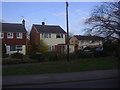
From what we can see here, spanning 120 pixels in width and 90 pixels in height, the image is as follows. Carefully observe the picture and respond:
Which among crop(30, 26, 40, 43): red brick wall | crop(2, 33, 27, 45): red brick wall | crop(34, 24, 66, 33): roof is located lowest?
crop(2, 33, 27, 45): red brick wall

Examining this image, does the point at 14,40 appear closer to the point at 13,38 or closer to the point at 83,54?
the point at 13,38

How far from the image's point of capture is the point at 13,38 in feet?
154

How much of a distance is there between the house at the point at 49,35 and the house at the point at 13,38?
4.09m

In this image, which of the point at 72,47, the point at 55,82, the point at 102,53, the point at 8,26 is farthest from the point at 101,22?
the point at 55,82

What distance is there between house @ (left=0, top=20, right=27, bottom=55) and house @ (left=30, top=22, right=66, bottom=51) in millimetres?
4093

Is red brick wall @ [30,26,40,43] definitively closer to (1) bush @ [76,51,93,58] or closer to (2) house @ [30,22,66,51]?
(2) house @ [30,22,66,51]

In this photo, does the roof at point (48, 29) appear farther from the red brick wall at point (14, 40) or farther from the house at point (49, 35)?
the red brick wall at point (14, 40)

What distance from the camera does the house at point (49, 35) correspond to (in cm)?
5088

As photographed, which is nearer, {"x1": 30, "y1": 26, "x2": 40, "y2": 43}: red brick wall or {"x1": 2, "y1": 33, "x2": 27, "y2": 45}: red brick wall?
{"x1": 2, "y1": 33, "x2": 27, "y2": 45}: red brick wall

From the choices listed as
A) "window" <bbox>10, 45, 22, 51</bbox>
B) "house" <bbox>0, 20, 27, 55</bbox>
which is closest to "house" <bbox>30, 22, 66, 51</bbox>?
"house" <bbox>0, 20, 27, 55</bbox>

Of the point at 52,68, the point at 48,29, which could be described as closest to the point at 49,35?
the point at 48,29

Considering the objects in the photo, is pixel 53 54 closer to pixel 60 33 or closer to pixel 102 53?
pixel 102 53

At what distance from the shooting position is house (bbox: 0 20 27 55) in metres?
45.4

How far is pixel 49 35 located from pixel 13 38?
28.4ft
